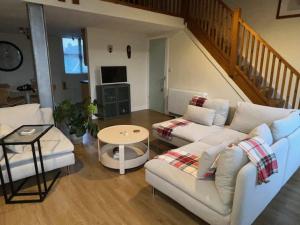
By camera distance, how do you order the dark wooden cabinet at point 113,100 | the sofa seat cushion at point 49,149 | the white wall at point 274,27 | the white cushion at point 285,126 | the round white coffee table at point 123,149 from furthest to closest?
the dark wooden cabinet at point 113,100 < the white wall at point 274,27 < the round white coffee table at point 123,149 < the sofa seat cushion at point 49,149 < the white cushion at point 285,126

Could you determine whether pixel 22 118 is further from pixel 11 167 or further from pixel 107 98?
pixel 107 98

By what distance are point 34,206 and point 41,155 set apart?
0.53 m

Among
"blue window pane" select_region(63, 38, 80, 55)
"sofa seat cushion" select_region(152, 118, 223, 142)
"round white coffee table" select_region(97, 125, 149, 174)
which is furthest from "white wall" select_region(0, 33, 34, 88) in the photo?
"sofa seat cushion" select_region(152, 118, 223, 142)

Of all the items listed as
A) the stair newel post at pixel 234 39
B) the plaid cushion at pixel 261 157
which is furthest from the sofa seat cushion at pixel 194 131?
the stair newel post at pixel 234 39

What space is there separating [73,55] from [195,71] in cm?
442

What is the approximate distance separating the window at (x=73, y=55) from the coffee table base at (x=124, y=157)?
14.9 ft

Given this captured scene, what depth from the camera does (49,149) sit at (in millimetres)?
2471

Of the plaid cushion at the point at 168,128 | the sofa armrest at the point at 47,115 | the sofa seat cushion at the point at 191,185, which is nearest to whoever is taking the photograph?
the sofa seat cushion at the point at 191,185

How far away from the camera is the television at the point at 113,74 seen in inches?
197

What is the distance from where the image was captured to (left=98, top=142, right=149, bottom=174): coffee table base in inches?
106

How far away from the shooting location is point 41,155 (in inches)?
88.7

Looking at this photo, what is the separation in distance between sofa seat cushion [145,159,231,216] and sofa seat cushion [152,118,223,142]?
3.11ft

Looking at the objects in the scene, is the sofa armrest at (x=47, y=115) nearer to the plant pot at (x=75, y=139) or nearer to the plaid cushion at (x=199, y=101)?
the plant pot at (x=75, y=139)

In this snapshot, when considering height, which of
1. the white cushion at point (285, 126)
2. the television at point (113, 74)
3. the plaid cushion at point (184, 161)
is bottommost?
the plaid cushion at point (184, 161)
